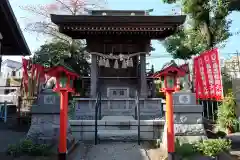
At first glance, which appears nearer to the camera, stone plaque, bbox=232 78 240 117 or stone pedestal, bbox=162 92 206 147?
stone pedestal, bbox=162 92 206 147

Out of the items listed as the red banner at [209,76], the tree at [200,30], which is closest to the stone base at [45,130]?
the red banner at [209,76]

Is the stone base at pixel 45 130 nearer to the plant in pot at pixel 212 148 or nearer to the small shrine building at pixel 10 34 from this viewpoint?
the small shrine building at pixel 10 34

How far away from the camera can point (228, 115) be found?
12.9 meters

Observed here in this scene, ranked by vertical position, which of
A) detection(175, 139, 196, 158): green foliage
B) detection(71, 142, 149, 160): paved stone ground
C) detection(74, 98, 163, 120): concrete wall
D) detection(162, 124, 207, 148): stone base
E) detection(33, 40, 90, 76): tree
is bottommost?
detection(71, 142, 149, 160): paved stone ground

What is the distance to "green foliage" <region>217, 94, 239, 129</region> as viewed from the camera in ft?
42.0

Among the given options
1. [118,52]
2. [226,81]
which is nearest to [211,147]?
[118,52]

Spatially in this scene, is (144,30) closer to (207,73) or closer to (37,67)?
(207,73)

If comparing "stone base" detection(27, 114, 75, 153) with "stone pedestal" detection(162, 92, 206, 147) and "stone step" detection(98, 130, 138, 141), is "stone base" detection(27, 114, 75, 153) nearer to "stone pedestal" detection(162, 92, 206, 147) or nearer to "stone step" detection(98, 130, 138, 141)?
"stone step" detection(98, 130, 138, 141)

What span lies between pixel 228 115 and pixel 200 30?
6.88 meters

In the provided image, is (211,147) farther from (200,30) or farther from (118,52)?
(200,30)

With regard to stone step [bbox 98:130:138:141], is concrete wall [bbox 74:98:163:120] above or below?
above

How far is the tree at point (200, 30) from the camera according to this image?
15.5 metres

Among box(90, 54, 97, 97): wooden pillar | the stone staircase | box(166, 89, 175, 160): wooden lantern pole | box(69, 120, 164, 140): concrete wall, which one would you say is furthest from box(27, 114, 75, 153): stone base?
box(90, 54, 97, 97): wooden pillar

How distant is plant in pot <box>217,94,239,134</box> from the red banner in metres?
1.16
